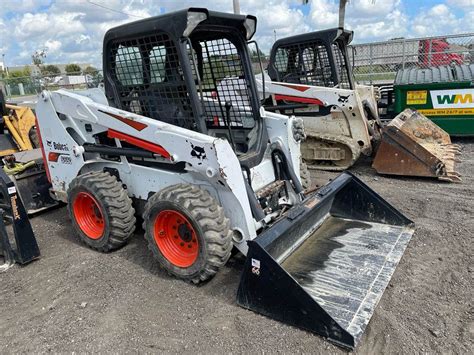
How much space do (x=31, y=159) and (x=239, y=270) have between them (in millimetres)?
3437

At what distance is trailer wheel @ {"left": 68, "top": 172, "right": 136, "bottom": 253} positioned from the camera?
4023 mm

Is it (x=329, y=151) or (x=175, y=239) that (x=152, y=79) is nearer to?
(x=175, y=239)

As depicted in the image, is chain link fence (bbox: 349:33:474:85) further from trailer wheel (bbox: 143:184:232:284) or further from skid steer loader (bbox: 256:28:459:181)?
trailer wheel (bbox: 143:184:232:284)

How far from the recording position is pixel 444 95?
8195 millimetres

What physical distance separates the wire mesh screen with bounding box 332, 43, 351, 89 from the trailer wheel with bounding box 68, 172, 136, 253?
4.83 meters

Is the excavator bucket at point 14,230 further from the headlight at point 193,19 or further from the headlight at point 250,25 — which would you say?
the headlight at point 250,25

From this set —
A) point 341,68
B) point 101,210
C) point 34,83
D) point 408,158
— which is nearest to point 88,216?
point 101,210

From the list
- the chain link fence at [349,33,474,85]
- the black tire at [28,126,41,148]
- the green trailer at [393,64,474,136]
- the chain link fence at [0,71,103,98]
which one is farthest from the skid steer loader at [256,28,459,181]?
the chain link fence at [0,71,103,98]

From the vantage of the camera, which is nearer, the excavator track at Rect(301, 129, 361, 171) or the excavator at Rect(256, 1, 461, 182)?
the excavator at Rect(256, 1, 461, 182)

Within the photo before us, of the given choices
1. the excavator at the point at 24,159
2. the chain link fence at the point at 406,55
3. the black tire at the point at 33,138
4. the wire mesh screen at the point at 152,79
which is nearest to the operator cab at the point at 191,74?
the wire mesh screen at the point at 152,79

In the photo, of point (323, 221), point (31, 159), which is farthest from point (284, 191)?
point (31, 159)

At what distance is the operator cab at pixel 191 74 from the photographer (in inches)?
137

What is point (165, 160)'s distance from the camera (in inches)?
151

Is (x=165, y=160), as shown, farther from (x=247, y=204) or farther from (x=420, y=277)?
(x=420, y=277)
